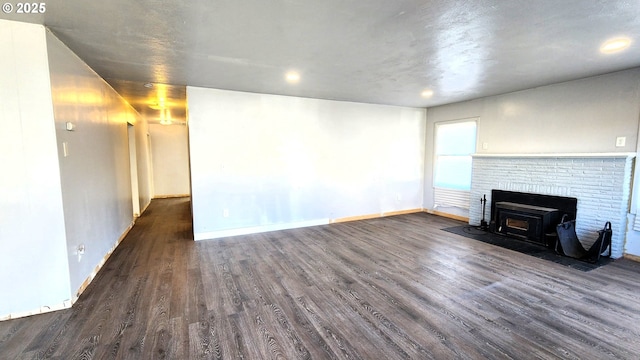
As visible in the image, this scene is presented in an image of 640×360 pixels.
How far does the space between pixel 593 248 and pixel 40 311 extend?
5.92 meters

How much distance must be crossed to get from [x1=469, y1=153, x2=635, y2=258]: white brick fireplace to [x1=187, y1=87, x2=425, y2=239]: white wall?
6.79ft

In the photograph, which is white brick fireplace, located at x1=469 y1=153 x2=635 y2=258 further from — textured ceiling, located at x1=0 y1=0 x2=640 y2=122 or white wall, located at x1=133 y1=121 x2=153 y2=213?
white wall, located at x1=133 y1=121 x2=153 y2=213

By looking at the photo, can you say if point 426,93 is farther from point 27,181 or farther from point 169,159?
point 169,159

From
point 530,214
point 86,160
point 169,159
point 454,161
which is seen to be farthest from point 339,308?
point 169,159

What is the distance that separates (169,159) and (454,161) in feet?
27.5

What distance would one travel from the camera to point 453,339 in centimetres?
199

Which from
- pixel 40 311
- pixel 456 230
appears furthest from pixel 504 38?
pixel 40 311

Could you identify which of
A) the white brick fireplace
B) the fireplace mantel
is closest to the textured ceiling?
the fireplace mantel

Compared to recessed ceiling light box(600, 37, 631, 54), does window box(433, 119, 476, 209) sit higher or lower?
lower

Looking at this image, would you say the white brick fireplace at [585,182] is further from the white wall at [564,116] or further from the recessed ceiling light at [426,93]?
the recessed ceiling light at [426,93]

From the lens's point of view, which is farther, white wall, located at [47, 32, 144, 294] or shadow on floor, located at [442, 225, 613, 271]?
shadow on floor, located at [442, 225, 613, 271]

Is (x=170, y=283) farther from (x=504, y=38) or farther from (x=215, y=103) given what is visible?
(x=504, y=38)

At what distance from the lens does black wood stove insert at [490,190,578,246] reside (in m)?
3.98

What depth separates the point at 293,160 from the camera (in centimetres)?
503
